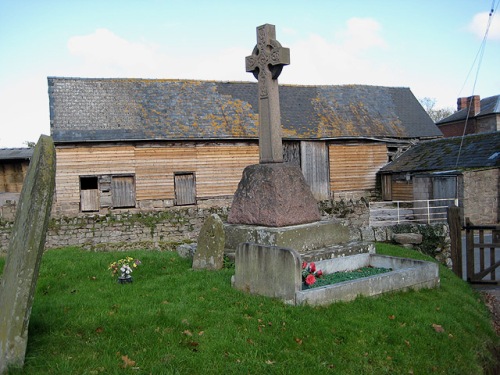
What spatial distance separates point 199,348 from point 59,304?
8.71ft

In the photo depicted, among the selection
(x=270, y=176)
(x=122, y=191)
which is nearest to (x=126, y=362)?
(x=270, y=176)

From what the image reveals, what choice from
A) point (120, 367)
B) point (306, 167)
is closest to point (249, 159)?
point (306, 167)

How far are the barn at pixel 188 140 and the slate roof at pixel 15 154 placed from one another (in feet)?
29.0

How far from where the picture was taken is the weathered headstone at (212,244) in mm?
9039

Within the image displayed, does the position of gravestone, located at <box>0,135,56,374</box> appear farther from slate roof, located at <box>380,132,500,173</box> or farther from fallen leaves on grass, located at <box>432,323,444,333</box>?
slate roof, located at <box>380,132,500,173</box>

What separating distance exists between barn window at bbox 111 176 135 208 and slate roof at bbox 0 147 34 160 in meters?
10.3

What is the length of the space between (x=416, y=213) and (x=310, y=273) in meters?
19.6

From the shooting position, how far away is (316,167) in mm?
28016

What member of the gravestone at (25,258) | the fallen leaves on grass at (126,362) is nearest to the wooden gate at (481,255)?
the fallen leaves on grass at (126,362)

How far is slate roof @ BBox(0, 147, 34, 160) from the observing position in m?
31.3

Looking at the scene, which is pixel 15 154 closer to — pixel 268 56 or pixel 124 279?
pixel 124 279

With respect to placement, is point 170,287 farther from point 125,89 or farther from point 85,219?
point 125,89

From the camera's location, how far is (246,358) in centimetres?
513

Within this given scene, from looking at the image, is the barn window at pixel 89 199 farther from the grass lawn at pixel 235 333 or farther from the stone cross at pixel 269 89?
the stone cross at pixel 269 89
